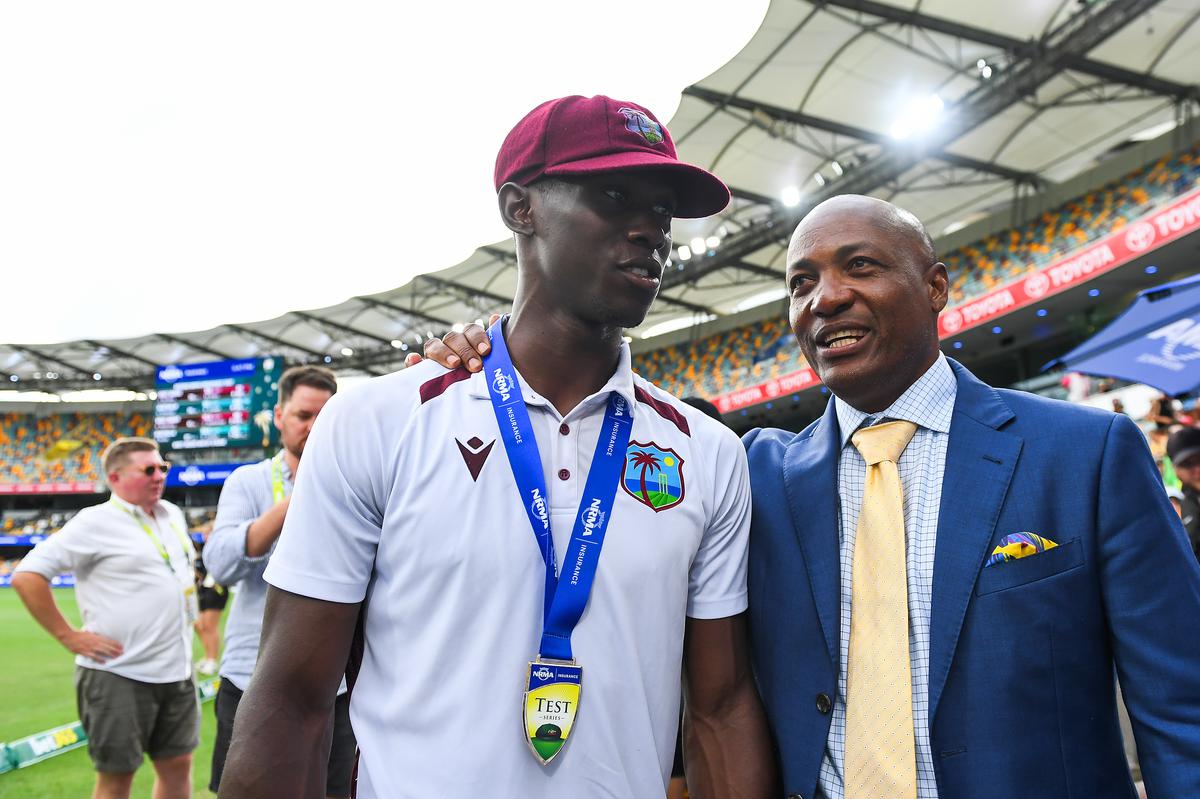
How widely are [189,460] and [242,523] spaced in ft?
91.5

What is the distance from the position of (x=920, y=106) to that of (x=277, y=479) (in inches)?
563

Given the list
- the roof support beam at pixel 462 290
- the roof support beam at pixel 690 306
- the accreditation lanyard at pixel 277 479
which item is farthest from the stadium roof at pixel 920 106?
the accreditation lanyard at pixel 277 479

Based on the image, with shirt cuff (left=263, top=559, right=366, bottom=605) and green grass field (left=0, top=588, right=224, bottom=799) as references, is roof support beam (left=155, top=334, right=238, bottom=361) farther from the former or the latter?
shirt cuff (left=263, top=559, right=366, bottom=605)

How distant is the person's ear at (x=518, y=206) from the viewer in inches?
65.6

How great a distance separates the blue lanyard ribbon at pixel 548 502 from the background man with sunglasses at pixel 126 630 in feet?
11.5

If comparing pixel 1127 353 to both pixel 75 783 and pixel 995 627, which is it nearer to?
pixel 995 627

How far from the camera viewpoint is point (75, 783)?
5.40 metres

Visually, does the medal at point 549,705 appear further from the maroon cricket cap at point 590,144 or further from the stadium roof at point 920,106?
the stadium roof at point 920,106

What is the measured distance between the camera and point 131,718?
401 centimetres

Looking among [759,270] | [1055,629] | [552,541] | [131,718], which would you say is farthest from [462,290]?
[1055,629]

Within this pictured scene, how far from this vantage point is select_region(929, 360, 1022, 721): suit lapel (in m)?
1.42

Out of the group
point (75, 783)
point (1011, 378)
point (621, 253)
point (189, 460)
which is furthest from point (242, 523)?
point (189, 460)

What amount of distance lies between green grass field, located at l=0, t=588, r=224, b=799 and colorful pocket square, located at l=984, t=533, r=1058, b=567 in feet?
17.3

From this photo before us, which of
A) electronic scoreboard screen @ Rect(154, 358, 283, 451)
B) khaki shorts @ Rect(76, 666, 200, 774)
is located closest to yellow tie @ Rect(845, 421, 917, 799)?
khaki shorts @ Rect(76, 666, 200, 774)
